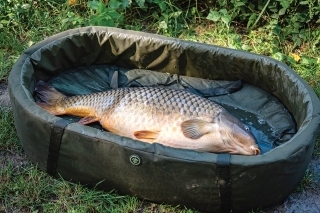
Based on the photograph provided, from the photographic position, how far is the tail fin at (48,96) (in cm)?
375

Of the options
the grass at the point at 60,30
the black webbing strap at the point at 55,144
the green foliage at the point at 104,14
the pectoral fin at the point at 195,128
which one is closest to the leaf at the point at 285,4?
the grass at the point at 60,30

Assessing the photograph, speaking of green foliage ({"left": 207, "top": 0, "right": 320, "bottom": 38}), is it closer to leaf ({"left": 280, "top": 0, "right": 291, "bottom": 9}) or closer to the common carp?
leaf ({"left": 280, "top": 0, "right": 291, "bottom": 9})

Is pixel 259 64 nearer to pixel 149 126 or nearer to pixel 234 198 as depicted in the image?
pixel 149 126

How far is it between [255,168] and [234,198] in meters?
0.25

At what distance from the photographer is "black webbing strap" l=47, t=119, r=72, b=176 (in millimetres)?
3053

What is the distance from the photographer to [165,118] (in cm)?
345

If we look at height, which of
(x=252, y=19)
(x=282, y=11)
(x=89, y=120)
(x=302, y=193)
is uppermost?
(x=282, y=11)

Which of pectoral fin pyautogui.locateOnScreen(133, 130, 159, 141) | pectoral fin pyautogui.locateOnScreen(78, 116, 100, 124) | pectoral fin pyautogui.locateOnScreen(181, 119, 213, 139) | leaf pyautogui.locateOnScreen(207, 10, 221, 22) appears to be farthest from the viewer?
leaf pyautogui.locateOnScreen(207, 10, 221, 22)

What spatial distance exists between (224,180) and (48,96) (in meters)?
1.54

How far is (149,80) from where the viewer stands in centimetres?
435

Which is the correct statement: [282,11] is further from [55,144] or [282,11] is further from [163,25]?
[55,144]

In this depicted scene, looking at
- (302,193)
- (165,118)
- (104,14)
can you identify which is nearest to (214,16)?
(104,14)

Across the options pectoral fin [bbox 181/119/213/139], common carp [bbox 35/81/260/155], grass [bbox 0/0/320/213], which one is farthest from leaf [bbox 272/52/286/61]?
pectoral fin [bbox 181/119/213/139]

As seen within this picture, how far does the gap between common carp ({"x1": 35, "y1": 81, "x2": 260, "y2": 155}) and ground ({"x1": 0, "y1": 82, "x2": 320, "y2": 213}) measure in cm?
38
